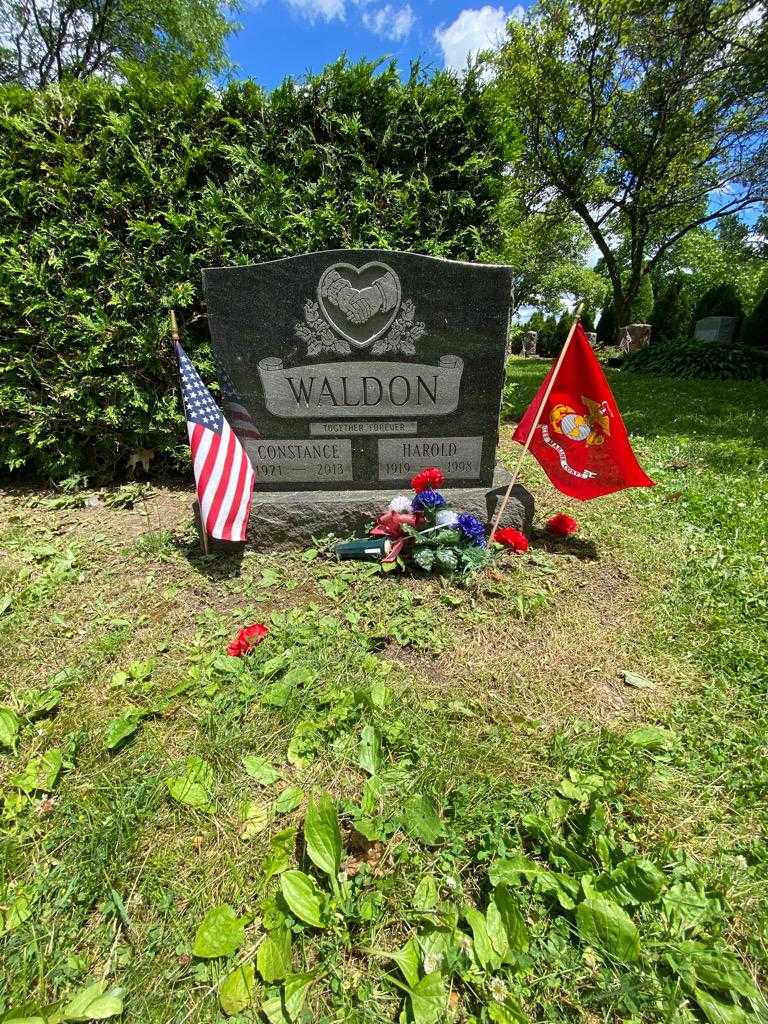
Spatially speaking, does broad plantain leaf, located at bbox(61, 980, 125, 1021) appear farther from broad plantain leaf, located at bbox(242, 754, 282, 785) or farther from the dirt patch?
the dirt patch

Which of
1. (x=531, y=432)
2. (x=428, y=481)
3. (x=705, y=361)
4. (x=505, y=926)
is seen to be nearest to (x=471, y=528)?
(x=428, y=481)

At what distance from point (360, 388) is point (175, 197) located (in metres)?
2.26

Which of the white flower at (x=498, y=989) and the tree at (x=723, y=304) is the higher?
the tree at (x=723, y=304)

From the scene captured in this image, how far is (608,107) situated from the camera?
12648mm

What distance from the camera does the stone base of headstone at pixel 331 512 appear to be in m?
3.06

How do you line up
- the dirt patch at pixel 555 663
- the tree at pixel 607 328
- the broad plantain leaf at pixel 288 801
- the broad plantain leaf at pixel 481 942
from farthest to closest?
1. the tree at pixel 607 328
2. the dirt patch at pixel 555 663
3. the broad plantain leaf at pixel 288 801
4. the broad plantain leaf at pixel 481 942

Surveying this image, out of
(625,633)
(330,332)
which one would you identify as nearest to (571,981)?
(625,633)

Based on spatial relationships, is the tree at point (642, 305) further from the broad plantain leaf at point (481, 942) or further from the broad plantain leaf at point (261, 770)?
the broad plantain leaf at point (481, 942)

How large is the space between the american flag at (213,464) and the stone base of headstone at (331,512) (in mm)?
271

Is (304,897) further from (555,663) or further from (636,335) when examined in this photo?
(636,335)

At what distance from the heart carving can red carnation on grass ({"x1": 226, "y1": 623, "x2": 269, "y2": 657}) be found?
5.99 ft

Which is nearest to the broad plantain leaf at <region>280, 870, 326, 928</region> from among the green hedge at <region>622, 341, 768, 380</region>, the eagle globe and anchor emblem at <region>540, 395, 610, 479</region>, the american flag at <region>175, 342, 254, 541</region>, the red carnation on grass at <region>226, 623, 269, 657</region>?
the red carnation on grass at <region>226, 623, 269, 657</region>

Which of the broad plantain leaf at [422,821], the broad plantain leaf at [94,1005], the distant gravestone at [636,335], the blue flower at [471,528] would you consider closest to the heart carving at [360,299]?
the blue flower at [471,528]

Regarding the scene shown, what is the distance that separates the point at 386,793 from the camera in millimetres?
1512
